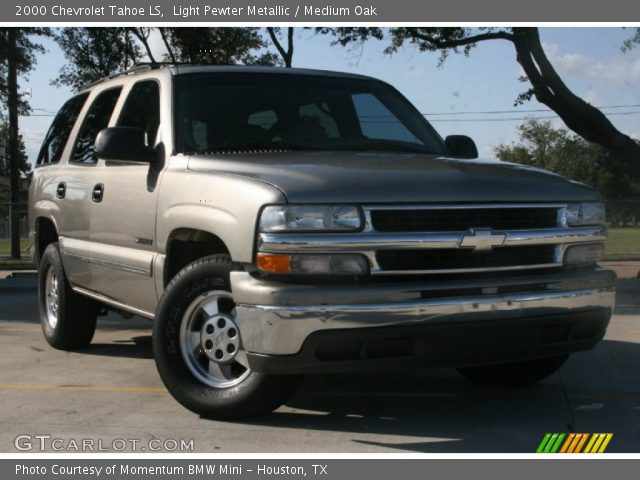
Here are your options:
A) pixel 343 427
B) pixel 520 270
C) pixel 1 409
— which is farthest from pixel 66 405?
pixel 520 270

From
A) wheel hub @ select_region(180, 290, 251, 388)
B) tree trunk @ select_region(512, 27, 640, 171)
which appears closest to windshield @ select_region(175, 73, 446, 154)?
wheel hub @ select_region(180, 290, 251, 388)

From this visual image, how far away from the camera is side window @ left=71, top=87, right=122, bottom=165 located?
21.7ft

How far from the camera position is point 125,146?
5270 millimetres

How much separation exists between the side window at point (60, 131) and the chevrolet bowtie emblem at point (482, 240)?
409 centimetres

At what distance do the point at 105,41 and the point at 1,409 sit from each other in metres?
21.1

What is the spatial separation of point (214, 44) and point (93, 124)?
16946mm

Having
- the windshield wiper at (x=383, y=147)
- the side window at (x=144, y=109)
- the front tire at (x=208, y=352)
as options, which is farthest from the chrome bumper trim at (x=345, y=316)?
the side window at (x=144, y=109)

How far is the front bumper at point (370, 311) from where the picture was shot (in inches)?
162

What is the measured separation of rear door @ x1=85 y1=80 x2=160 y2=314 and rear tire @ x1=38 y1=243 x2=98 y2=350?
747 millimetres

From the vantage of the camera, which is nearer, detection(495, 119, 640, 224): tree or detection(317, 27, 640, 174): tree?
detection(317, 27, 640, 174): tree

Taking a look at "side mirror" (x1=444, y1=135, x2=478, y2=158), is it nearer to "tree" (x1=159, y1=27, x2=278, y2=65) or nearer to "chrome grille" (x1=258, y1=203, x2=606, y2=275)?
"chrome grille" (x1=258, y1=203, x2=606, y2=275)

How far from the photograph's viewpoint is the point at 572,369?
248 inches

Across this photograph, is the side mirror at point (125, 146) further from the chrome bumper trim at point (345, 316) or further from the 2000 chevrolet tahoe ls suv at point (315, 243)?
the chrome bumper trim at point (345, 316)

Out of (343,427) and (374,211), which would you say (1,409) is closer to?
(343,427)
